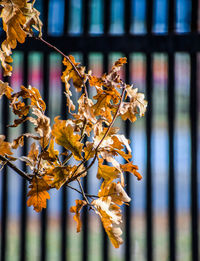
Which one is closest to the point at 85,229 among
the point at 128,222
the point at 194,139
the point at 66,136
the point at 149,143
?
the point at 128,222

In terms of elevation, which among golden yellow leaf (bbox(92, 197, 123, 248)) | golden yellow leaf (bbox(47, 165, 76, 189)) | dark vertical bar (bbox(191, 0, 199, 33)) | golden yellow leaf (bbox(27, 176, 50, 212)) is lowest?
golden yellow leaf (bbox(92, 197, 123, 248))

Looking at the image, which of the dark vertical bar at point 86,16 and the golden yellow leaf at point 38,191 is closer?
the golden yellow leaf at point 38,191

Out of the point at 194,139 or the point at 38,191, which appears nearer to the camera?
the point at 38,191

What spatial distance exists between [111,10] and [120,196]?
1487 millimetres

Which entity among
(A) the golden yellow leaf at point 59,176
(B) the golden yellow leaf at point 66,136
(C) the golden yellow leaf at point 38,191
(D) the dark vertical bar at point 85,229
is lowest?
(D) the dark vertical bar at point 85,229

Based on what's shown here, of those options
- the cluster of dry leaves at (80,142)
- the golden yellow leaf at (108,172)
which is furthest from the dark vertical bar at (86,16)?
the golden yellow leaf at (108,172)

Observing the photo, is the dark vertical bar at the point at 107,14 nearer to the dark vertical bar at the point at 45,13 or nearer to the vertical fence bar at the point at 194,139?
the dark vertical bar at the point at 45,13

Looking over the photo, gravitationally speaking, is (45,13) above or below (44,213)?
above

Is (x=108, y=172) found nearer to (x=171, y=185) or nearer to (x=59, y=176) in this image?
(x=59, y=176)

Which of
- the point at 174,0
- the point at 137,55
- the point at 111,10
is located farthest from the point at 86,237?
the point at 174,0

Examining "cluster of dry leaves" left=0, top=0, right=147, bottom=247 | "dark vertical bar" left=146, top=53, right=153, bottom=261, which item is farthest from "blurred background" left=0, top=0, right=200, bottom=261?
"cluster of dry leaves" left=0, top=0, right=147, bottom=247

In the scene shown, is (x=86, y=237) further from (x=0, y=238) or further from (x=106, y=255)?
(x=0, y=238)

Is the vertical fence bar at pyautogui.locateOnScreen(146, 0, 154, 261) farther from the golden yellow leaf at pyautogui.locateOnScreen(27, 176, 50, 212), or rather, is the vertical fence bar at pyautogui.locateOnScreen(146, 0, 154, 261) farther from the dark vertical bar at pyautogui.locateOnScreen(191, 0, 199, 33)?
the golden yellow leaf at pyautogui.locateOnScreen(27, 176, 50, 212)

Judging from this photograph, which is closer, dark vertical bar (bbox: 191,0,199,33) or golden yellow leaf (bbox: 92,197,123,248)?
golden yellow leaf (bbox: 92,197,123,248)
